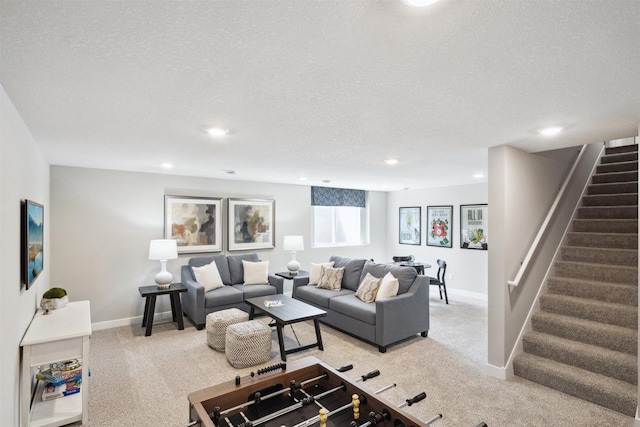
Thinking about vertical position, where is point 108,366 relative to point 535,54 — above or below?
below

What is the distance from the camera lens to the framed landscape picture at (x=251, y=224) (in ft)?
19.0

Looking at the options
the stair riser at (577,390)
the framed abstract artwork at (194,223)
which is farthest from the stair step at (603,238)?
the framed abstract artwork at (194,223)

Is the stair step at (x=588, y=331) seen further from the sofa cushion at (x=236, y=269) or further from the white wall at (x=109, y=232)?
the white wall at (x=109, y=232)

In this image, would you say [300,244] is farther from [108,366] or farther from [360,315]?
[108,366]

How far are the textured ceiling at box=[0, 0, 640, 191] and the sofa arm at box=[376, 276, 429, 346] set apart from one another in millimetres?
1917

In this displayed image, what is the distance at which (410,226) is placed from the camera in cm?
766

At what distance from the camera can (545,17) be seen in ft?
3.89

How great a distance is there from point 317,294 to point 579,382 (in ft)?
10.0

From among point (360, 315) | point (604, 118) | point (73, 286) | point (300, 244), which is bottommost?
point (360, 315)

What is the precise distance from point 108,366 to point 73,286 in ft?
5.39

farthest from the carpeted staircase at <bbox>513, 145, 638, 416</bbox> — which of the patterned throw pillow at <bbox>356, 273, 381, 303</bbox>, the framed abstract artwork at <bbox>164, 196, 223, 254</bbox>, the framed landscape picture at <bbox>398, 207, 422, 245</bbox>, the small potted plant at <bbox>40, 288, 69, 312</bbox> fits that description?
the framed abstract artwork at <bbox>164, 196, 223, 254</bbox>

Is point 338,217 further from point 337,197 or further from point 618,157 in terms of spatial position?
point 618,157

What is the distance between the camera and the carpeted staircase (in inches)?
111

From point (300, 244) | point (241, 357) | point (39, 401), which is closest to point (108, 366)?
point (39, 401)
